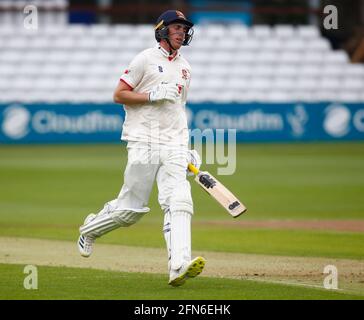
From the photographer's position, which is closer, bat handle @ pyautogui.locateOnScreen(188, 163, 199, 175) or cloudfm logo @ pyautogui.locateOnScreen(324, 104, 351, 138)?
bat handle @ pyautogui.locateOnScreen(188, 163, 199, 175)

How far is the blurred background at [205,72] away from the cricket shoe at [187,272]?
1835cm

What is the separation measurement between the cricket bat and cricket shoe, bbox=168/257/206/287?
28.8 inches

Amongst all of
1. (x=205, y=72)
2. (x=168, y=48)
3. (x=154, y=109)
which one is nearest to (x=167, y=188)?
(x=154, y=109)

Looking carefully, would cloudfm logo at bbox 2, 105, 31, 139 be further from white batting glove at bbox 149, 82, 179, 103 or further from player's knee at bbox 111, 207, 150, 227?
white batting glove at bbox 149, 82, 179, 103

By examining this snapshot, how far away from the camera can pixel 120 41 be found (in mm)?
30125

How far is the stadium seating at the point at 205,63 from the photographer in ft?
95.6

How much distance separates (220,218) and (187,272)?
6403mm

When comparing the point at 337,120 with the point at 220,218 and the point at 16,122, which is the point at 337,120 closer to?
the point at 16,122

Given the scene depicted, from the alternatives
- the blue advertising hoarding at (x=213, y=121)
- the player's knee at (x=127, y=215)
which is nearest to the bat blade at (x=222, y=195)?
the player's knee at (x=127, y=215)

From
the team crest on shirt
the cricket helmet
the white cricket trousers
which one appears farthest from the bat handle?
the cricket helmet

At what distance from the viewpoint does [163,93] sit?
→ 8016mm

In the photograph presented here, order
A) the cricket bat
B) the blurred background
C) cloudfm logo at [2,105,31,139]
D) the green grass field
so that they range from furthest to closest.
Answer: the blurred background → cloudfm logo at [2,105,31,139] → the cricket bat → the green grass field

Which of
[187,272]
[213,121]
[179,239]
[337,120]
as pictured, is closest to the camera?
[187,272]

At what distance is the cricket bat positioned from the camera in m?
8.16
